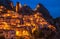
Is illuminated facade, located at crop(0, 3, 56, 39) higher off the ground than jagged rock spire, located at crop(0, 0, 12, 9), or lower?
lower

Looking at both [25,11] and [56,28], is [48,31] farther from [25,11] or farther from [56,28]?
[25,11]

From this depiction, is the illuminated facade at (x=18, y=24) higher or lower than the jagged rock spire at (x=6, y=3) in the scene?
lower

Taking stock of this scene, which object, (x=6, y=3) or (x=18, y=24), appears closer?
(x=18, y=24)

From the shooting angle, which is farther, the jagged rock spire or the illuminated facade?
the jagged rock spire

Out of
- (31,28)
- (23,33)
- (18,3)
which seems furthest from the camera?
(18,3)

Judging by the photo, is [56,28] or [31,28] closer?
[31,28]

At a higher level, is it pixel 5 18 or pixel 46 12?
pixel 46 12

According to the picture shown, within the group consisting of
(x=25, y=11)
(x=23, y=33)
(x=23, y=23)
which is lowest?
(x=23, y=33)

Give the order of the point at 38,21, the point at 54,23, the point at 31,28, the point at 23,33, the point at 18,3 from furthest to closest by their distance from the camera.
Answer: the point at 18,3, the point at 54,23, the point at 38,21, the point at 31,28, the point at 23,33

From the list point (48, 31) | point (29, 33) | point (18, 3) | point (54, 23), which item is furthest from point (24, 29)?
point (18, 3)

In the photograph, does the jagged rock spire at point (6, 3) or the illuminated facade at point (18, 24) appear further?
the jagged rock spire at point (6, 3)

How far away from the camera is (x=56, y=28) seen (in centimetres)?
7288

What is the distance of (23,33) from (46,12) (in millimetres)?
29036

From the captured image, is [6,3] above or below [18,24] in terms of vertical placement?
above
